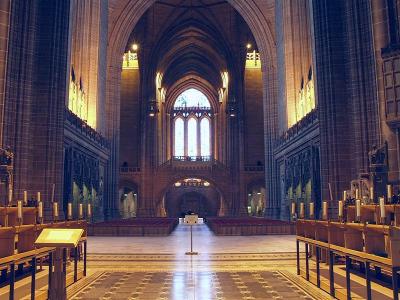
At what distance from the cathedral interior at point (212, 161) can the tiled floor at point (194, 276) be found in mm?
49

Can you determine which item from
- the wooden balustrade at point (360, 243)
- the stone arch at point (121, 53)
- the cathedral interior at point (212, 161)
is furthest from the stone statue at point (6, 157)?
the stone arch at point (121, 53)

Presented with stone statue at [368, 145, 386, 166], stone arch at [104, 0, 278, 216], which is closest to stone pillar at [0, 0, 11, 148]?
stone statue at [368, 145, 386, 166]

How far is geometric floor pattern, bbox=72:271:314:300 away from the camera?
5.94 meters

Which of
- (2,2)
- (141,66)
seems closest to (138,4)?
(141,66)

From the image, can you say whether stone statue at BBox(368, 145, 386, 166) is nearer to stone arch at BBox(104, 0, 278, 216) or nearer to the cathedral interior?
the cathedral interior

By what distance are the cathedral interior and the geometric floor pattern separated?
0.05 metres

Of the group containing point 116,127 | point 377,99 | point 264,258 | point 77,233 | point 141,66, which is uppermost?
point 141,66

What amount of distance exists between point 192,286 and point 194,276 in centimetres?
89

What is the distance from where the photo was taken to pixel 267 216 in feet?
94.5

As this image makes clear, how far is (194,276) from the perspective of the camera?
24.7 ft

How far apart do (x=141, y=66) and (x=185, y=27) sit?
6.00m

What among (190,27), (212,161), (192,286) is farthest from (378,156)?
(190,27)

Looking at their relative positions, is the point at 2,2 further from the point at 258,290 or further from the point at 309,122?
the point at 309,122

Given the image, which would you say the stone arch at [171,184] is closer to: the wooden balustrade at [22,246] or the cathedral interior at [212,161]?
the cathedral interior at [212,161]
